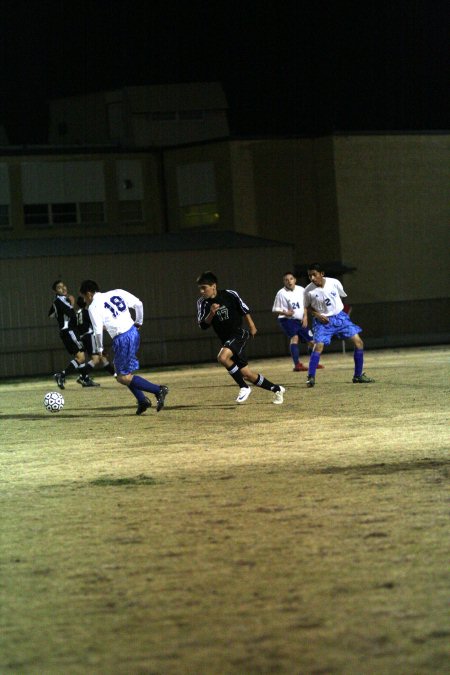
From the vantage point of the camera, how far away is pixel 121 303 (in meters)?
16.8

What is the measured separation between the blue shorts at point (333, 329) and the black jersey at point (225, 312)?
3435 millimetres

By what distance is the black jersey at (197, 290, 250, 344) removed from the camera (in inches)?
688

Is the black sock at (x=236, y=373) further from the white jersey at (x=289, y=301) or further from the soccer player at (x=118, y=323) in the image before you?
the white jersey at (x=289, y=301)

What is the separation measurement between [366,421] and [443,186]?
35.0m

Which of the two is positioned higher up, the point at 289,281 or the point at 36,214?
the point at 36,214

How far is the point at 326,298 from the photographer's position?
2098 centimetres

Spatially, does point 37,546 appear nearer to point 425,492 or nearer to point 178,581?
point 178,581

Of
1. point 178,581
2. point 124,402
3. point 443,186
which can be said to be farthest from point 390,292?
point 178,581

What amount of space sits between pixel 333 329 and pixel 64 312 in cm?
805

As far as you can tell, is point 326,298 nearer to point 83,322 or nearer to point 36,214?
point 83,322

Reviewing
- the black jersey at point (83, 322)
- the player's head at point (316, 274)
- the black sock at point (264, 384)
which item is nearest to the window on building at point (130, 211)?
the black jersey at point (83, 322)

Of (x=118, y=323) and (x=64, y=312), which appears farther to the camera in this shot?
(x=64, y=312)

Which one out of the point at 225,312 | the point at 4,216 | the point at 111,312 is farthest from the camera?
the point at 4,216

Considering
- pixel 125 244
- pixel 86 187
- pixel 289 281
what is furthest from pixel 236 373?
pixel 86 187
